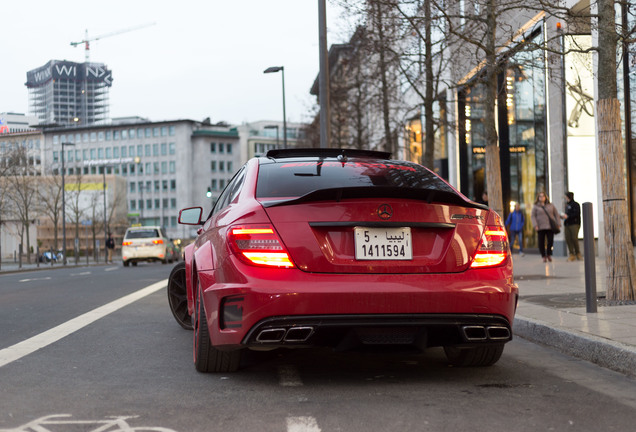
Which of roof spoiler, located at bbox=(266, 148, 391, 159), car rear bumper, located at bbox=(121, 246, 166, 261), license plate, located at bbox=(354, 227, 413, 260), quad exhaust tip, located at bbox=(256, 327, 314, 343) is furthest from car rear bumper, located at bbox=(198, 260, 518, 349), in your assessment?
car rear bumper, located at bbox=(121, 246, 166, 261)

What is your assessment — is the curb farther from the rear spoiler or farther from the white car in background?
the white car in background

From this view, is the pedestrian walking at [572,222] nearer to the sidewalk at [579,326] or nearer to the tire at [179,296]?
the sidewalk at [579,326]

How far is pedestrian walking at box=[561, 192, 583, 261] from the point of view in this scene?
802 inches

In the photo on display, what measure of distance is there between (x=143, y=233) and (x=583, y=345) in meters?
32.9

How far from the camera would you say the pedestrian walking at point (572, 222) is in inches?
802

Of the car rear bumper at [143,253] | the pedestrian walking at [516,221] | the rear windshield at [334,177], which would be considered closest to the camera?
the rear windshield at [334,177]

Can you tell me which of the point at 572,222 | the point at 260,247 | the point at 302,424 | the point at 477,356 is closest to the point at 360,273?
the point at 260,247

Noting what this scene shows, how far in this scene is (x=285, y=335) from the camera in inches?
193

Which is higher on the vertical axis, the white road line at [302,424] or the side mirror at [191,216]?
the side mirror at [191,216]

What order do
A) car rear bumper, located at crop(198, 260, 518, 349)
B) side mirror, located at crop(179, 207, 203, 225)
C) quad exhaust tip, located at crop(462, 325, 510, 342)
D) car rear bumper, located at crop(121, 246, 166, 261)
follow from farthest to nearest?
1. car rear bumper, located at crop(121, 246, 166, 261)
2. side mirror, located at crop(179, 207, 203, 225)
3. quad exhaust tip, located at crop(462, 325, 510, 342)
4. car rear bumper, located at crop(198, 260, 518, 349)

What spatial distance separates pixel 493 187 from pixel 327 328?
10.1 metres

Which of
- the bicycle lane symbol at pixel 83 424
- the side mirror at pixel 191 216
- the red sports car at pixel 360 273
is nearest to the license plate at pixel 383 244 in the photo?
the red sports car at pixel 360 273

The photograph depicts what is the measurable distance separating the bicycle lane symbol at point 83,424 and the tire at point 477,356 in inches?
97.6

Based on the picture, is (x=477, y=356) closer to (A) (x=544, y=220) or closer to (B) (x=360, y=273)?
(B) (x=360, y=273)
